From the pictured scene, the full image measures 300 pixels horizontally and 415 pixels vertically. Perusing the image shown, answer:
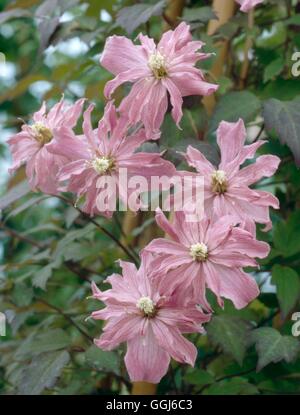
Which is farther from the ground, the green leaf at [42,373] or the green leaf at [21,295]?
the green leaf at [21,295]

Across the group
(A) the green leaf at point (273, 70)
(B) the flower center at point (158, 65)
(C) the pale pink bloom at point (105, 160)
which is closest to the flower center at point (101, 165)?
(C) the pale pink bloom at point (105, 160)

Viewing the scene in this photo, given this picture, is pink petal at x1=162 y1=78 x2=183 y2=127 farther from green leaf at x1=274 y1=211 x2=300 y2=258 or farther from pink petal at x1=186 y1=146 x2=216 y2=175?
green leaf at x1=274 y1=211 x2=300 y2=258

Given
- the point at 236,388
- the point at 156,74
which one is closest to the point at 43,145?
the point at 156,74

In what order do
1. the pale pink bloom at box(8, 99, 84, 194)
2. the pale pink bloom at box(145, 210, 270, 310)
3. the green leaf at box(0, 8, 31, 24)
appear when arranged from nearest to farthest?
the pale pink bloom at box(145, 210, 270, 310)
the pale pink bloom at box(8, 99, 84, 194)
the green leaf at box(0, 8, 31, 24)

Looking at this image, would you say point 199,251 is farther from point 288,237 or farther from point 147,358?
point 288,237

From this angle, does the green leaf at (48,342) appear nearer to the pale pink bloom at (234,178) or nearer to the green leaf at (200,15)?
the pale pink bloom at (234,178)

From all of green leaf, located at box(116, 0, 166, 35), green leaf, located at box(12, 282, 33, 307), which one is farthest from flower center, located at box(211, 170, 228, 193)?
green leaf, located at box(12, 282, 33, 307)
